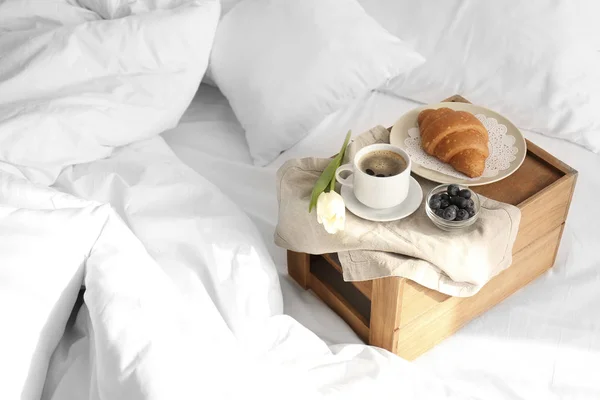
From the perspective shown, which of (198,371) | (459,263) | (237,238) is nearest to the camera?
(198,371)

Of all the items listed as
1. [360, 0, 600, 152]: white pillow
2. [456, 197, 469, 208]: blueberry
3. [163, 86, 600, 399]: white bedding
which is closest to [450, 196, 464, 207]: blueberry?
[456, 197, 469, 208]: blueberry

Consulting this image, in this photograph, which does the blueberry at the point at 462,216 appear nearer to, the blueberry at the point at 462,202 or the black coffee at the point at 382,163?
the blueberry at the point at 462,202

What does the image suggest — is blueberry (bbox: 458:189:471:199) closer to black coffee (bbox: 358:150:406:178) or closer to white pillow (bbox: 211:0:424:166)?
black coffee (bbox: 358:150:406:178)

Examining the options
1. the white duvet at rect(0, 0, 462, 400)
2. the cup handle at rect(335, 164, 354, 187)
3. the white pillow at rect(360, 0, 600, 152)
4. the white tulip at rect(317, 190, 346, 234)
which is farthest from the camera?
the white pillow at rect(360, 0, 600, 152)

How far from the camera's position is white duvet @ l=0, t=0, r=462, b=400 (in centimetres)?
103

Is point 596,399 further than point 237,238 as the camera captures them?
No

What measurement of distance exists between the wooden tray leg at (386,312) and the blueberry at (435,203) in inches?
5.2

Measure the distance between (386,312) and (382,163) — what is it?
249 mm

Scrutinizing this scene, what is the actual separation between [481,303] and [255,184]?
0.53 meters

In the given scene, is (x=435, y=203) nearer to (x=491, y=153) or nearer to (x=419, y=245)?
(x=419, y=245)

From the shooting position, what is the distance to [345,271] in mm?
1257

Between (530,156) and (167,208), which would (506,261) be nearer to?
(530,156)

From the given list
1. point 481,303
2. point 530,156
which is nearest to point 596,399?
point 481,303

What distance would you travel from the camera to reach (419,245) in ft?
3.97
